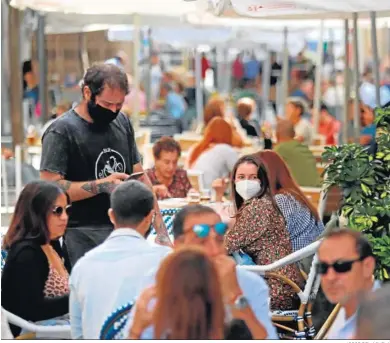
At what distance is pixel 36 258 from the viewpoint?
5.43 meters

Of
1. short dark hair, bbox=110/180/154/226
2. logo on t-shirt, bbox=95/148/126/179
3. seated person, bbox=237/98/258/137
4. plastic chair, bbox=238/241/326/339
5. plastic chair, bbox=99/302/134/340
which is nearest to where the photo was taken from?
plastic chair, bbox=99/302/134/340

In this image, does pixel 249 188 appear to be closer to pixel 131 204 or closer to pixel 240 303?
pixel 131 204

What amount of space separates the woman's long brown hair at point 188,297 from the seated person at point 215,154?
20.2ft

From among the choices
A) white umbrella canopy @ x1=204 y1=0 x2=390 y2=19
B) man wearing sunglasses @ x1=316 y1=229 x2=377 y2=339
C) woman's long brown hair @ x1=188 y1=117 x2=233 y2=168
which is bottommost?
man wearing sunglasses @ x1=316 y1=229 x2=377 y2=339

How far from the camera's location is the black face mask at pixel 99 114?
20.1ft

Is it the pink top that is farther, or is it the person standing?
the person standing

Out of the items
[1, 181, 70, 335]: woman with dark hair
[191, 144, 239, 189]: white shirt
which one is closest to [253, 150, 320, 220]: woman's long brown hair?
[1, 181, 70, 335]: woman with dark hair

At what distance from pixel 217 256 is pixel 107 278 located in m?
0.46

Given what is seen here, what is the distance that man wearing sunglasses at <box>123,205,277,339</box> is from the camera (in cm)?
477

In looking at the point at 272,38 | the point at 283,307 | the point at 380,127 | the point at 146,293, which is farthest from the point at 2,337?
the point at 272,38

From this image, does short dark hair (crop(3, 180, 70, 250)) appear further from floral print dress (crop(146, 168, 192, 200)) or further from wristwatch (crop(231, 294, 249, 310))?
floral print dress (crop(146, 168, 192, 200))

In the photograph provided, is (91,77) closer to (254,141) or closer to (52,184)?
(52,184)

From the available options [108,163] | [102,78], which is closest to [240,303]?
[108,163]

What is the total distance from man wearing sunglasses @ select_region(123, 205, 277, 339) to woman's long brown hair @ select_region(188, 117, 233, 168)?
5341 mm
